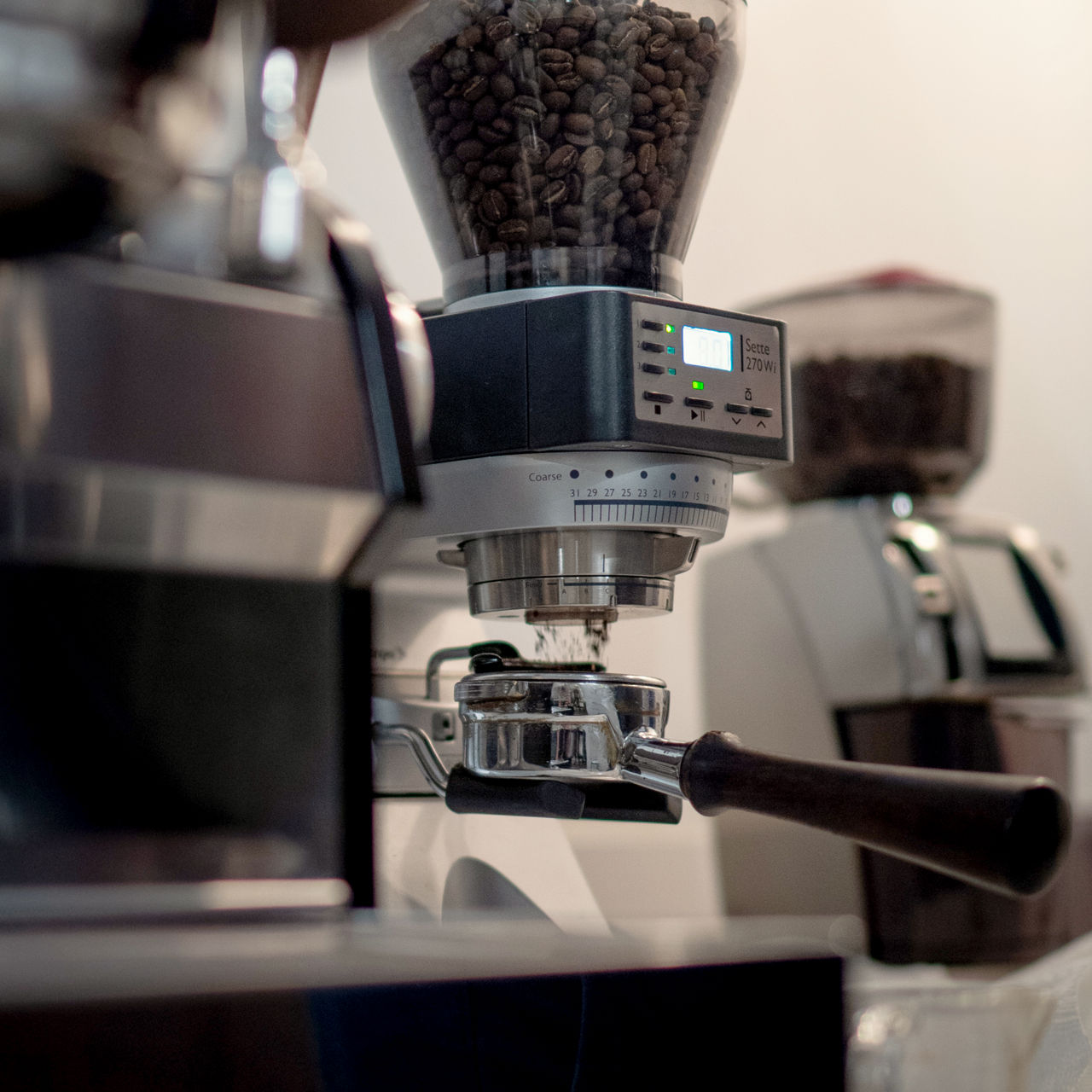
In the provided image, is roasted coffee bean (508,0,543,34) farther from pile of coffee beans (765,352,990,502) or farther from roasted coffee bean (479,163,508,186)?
pile of coffee beans (765,352,990,502)

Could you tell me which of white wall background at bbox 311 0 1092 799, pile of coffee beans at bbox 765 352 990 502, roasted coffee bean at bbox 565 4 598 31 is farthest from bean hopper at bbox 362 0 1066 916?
pile of coffee beans at bbox 765 352 990 502

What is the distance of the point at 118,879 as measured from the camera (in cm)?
39

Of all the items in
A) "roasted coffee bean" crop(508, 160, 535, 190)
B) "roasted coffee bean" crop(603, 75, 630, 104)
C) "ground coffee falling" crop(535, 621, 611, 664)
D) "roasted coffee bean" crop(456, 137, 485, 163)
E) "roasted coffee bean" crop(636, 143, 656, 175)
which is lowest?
"ground coffee falling" crop(535, 621, 611, 664)

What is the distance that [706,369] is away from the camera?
1.55ft

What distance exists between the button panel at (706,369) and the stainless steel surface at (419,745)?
17 cm

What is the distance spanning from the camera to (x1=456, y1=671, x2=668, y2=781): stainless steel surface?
46cm

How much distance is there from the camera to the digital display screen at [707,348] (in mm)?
467

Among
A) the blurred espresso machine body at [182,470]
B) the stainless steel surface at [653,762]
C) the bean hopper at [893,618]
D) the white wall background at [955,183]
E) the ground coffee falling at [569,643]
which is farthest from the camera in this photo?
the white wall background at [955,183]

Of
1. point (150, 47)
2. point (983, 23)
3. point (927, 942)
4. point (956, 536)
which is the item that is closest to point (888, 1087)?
point (927, 942)

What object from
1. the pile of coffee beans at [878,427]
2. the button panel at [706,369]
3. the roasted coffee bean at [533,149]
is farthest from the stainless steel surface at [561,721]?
the pile of coffee beans at [878,427]

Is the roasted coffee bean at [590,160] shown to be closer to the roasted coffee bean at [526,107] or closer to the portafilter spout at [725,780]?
the roasted coffee bean at [526,107]

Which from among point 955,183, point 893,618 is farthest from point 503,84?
point 955,183

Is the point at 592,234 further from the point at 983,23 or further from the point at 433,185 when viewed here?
the point at 983,23

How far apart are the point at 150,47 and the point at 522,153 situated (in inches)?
9.8
